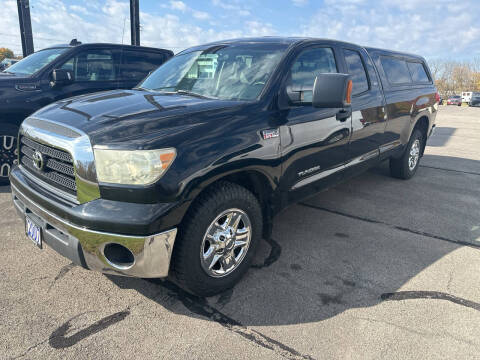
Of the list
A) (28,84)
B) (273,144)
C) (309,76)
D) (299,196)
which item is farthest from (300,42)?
(28,84)

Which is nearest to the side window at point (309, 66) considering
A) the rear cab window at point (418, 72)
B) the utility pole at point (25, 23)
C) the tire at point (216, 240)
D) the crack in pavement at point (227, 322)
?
the tire at point (216, 240)

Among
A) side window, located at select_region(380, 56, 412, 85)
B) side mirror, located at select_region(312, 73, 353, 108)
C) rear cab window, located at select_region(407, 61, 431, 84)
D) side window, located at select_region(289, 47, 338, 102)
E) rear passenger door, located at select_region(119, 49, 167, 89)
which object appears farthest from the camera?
rear passenger door, located at select_region(119, 49, 167, 89)

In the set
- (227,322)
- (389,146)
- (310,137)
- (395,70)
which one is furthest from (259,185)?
(395,70)

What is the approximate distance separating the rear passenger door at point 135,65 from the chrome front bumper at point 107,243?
4213mm

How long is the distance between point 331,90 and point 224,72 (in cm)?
97

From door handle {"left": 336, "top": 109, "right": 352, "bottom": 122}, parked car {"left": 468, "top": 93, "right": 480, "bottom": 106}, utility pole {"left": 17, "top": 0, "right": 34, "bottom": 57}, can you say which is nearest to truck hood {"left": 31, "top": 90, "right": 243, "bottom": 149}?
door handle {"left": 336, "top": 109, "right": 352, "bottom": 122}

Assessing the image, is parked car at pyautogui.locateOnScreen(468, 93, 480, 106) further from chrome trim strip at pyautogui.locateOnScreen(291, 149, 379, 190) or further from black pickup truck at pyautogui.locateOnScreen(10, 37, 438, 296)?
black pickup truck at pyautogui.locateOnScreen(10, 37, 438, 296)

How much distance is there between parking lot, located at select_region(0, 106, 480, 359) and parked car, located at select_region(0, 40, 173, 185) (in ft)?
4.43

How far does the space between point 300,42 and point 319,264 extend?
198cm

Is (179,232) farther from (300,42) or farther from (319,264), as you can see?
(300,42)

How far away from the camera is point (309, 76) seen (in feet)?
10.8

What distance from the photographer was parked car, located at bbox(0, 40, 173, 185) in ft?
15.6

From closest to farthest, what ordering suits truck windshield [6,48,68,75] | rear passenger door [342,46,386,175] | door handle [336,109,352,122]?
door handle [336,109,352,122] < rear passenger door [342,46,386,175] < truck windshield [6,48,68,75]

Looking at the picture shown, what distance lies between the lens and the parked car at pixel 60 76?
187 inches
